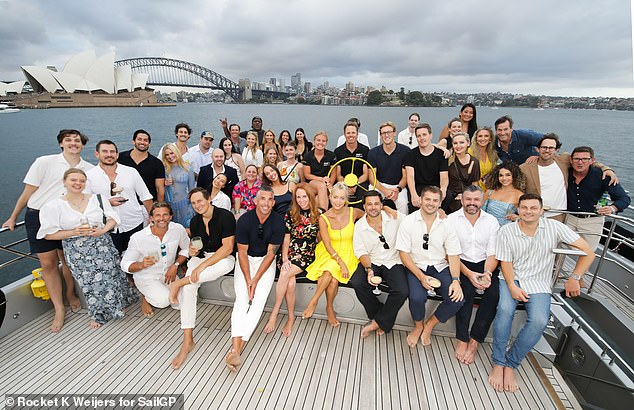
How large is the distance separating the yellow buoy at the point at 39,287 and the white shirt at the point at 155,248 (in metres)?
1.02

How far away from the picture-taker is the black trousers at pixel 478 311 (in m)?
2.74

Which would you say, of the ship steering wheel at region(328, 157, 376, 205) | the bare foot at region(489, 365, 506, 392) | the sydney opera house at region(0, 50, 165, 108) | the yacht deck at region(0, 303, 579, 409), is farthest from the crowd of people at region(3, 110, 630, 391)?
the sydney opera house at region(0, 50, 165, 108)

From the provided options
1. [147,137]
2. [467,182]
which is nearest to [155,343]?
[147,137]

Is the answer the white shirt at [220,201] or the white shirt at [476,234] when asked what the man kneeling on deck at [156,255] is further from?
the white shirt at [476,234]

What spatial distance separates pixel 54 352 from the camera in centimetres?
290

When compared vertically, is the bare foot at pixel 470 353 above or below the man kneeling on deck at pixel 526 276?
below

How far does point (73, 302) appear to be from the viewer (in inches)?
138

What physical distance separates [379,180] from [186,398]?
2.96 metres

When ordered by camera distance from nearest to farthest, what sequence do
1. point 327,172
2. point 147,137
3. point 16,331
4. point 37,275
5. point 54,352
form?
point 54,352
point 16,331
point 37,275
point 147,137
point 327,172

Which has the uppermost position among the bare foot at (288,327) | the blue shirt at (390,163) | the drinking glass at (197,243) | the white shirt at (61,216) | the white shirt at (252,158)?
the blue shirt at (390,163)

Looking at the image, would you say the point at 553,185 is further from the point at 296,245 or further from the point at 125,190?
the point at 125,190

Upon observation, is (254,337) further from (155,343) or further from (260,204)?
(260,204)

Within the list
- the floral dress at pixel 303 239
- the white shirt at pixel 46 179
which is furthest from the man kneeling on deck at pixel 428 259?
the white shirt at pixel 46 179

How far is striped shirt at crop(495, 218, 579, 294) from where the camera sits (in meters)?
2.59
